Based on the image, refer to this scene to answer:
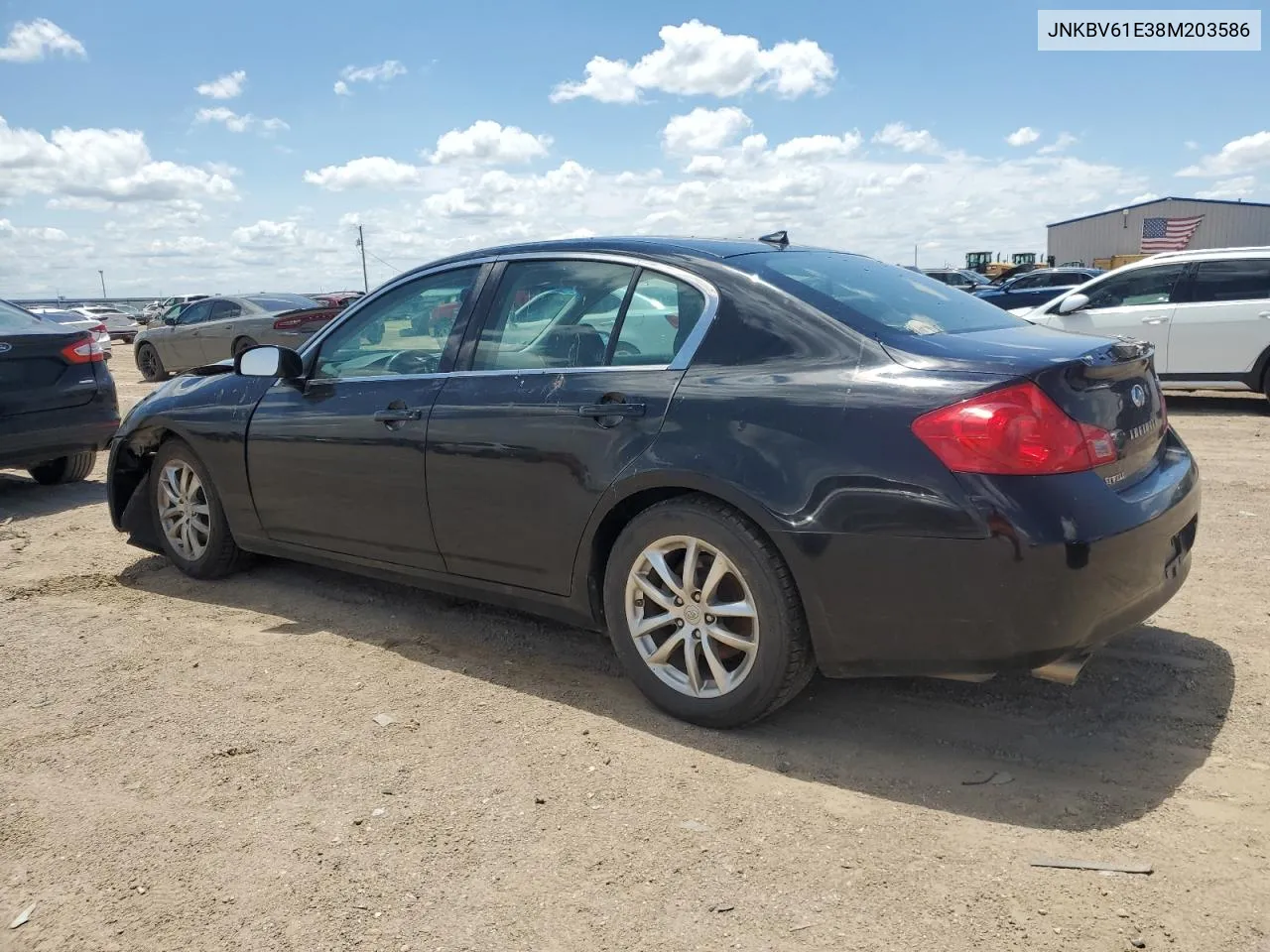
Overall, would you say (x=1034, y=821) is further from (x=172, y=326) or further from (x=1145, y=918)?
(x=172, y=326)

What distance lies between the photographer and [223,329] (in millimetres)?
17141

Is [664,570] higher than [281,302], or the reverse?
[281,302]

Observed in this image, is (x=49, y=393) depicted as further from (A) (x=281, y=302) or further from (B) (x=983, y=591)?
(A) (x=281, y=302)

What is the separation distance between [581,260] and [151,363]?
17274mm

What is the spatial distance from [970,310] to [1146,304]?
814cm

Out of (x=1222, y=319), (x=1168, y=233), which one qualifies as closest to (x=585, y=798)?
(x=1222, y=319)

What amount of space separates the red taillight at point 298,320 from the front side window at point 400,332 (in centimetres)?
1272

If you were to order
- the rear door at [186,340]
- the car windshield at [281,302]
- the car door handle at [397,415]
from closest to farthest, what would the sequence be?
the car door handle at [397,415] → the car windshield at [281,302] → the rear door at [186,340]

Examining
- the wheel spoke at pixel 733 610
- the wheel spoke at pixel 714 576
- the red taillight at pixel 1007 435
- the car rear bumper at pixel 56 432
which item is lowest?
the wheel spoke at pixel 733 610

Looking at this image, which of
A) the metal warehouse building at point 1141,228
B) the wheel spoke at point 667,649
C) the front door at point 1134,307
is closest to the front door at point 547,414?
the wheel spoke at point 667,649

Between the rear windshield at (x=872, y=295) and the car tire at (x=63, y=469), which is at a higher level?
the rear windshield at (x=872, y=295)

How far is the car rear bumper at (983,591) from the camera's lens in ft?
8.86

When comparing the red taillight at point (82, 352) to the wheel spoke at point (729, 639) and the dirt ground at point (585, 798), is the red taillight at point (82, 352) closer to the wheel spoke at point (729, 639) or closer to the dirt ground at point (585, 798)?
the dirt ground at point (585, 798)

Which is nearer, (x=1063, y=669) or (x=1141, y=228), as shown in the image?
(x=1063, y=669)
